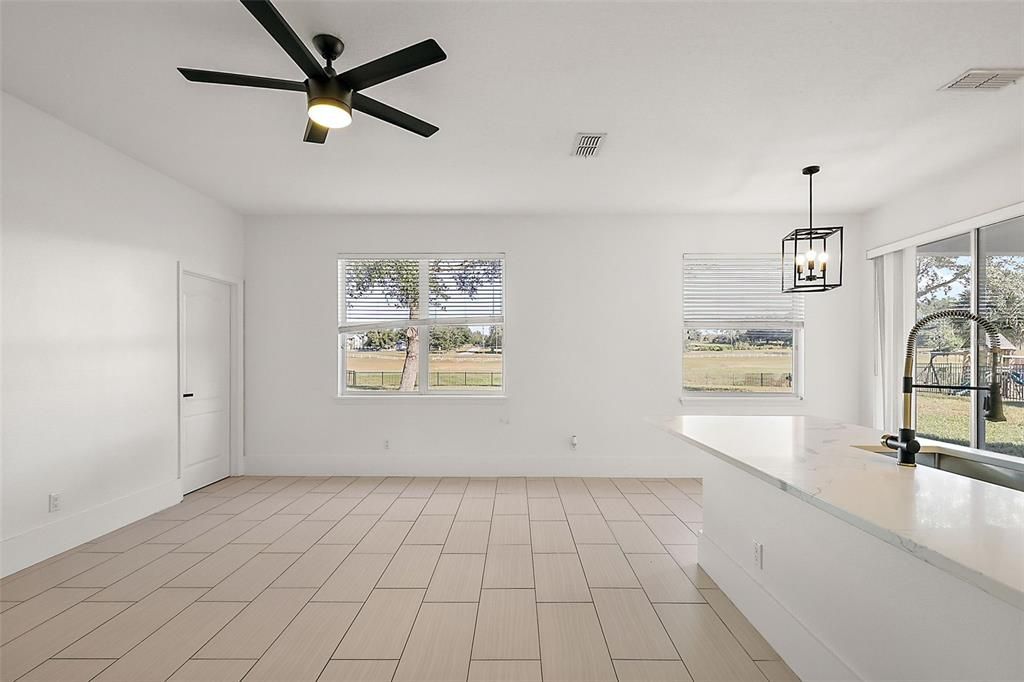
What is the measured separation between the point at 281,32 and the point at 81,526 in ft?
11.5

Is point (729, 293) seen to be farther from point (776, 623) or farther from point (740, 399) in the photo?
point (776, 623)

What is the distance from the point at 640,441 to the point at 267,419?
391cm

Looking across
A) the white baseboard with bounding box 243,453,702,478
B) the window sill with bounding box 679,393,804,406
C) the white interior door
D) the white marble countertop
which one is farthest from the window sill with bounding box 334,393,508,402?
the white marble countertop

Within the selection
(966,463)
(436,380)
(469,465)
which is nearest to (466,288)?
(436,380)

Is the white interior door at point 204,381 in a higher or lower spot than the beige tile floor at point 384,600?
higher

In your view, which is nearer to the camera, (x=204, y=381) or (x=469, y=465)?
(x=204, y=381)

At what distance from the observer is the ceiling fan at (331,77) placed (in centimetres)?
205

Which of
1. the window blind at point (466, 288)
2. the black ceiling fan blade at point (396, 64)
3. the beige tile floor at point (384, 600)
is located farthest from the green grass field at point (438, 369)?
the black ceiling fan blade at point (396, 64)

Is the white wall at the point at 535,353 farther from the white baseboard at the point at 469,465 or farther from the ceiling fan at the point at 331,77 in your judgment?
the ceiling fan at the point at 331,77

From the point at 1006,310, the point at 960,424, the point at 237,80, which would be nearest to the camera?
the point at 237,80

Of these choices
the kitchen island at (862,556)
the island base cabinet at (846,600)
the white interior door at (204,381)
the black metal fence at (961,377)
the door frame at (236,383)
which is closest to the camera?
the kitchen island at (862,556)

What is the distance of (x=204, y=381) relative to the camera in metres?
5.11

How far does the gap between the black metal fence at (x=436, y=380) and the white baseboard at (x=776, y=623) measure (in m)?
3.03

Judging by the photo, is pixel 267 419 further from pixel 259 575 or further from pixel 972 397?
pixel 972 397
